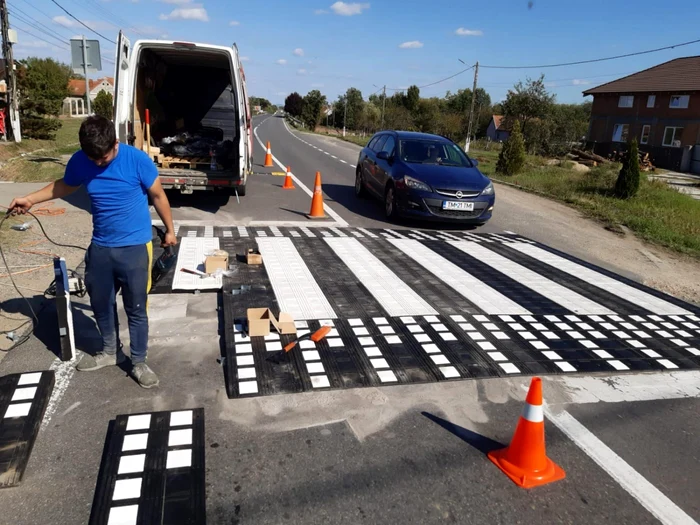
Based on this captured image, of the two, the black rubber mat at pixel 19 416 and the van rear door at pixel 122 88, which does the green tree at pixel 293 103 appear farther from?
the black rubber mat at pixel 19 416

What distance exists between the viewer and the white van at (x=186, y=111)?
9.12 m

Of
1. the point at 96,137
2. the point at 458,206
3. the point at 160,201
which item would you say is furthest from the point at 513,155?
the point at 96,137

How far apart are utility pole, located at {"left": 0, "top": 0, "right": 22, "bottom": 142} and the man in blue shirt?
19605 mm

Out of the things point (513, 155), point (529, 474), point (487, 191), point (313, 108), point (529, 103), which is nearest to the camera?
point (529, 474)

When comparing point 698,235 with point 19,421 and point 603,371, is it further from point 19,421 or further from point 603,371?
point 19,421

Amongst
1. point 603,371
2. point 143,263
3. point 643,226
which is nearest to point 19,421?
point 143,263

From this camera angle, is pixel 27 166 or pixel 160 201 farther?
pixel 27 166

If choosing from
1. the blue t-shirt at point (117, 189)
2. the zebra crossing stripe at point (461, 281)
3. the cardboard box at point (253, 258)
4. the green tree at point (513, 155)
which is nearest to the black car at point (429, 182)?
the zebra crossing stripe at point (461, 281)

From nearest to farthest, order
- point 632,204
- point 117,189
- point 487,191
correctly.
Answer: point 117,189 < point 487,191 < point 632,204

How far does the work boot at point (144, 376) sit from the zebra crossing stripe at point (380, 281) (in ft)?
7.71

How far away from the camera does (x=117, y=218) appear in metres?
3.57

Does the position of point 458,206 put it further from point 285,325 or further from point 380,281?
point 285,325

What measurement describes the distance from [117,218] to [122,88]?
20.2 ft

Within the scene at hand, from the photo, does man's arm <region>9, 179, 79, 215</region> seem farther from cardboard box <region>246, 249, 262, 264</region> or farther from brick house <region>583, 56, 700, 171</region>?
brick house <region>583, 56, 700, 171</region>
